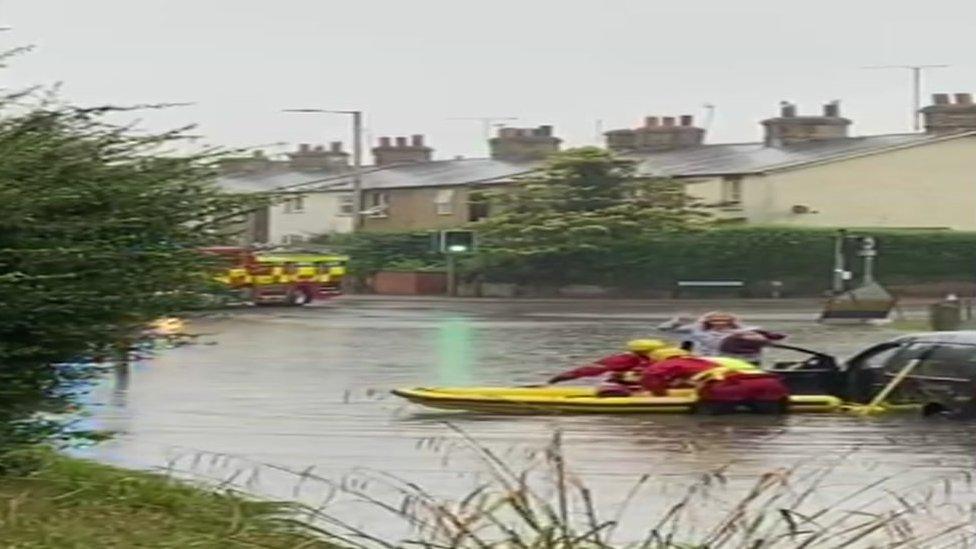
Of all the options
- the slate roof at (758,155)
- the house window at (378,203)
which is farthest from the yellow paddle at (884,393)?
the house window at (378,203)

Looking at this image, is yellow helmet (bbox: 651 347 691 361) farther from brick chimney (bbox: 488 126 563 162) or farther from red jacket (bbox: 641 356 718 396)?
brick chimney (bbox: 488 126 563 162)

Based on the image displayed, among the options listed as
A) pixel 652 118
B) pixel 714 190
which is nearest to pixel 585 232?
pixel 714 190

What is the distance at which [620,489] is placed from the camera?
11.7 m

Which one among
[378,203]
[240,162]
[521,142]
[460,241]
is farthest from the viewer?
[521,142]

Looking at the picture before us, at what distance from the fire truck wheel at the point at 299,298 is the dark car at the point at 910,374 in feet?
88.7

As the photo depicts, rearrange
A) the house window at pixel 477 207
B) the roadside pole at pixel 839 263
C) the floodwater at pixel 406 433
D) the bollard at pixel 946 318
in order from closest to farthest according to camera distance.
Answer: the floodwater at pixel 406 433
the bollard at pixel 946 318
the roadside pole at pixel 839 263
the house window at pixel 477 207

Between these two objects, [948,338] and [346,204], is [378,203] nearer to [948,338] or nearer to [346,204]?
Answer: [346,204]

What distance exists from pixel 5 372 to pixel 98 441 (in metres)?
0.93

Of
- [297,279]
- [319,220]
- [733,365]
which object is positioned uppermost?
[319,220]

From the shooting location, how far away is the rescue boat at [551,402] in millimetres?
17641

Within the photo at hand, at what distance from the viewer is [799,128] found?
67.1m

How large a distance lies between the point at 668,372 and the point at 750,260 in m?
35.2

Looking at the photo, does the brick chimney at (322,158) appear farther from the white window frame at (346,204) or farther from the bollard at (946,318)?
the bollard at (946,318)

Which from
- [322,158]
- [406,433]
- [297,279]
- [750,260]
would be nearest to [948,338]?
[406,433]
